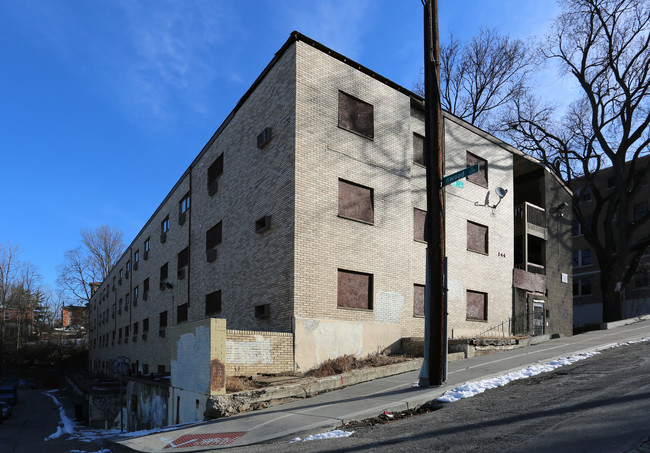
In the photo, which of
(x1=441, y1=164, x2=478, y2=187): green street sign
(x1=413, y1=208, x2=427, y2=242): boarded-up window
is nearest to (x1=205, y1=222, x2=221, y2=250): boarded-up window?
(x1=413, y1=208, x2=427, y2=242): boarded-up window

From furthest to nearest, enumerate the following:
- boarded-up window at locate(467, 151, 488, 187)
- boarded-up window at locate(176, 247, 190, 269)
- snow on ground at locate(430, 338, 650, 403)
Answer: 1. boarded-up window at locate(176, 247, 190, 269)
2. boarded-up window at locate(467, 151, 488, 187)
3. snow on ground at locate(430, 338, 650, 403)

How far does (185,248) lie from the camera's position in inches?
1030

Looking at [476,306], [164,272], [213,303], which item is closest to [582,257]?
[476,306]

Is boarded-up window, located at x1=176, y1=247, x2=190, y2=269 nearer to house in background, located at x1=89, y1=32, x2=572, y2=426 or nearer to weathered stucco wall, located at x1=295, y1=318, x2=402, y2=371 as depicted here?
house in background, located at x1=89, y1=32, x2=572, y2=426

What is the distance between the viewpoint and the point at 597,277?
45406mm

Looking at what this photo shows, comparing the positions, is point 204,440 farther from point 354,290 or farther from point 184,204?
point 184,204

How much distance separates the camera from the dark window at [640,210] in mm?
42312

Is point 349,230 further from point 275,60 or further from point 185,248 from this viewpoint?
point 185,248

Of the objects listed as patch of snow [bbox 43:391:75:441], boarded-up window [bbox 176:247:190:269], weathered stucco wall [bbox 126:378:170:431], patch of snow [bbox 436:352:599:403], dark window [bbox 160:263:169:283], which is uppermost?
boarded-up window [bbox 176:247:190:269]

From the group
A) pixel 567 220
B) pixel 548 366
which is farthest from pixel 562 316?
pixel 548 366

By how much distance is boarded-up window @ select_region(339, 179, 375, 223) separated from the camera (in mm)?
16703

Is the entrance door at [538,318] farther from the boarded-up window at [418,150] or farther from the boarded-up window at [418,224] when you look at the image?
the boarded-up window at [418,150]

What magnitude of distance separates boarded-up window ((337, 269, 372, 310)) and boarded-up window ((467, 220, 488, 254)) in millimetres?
6508

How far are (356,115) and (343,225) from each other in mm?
→ 4126
